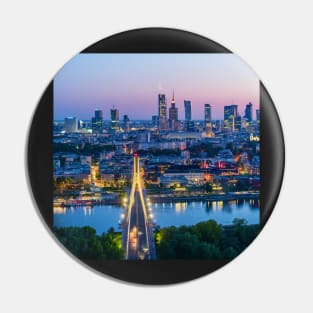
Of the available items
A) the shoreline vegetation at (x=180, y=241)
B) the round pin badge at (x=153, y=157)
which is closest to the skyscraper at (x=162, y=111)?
the round pin badge at (x=153, y=157)

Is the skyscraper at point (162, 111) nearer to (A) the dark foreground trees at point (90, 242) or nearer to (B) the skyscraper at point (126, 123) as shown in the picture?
(B) the skyscraper at point (126, 123)

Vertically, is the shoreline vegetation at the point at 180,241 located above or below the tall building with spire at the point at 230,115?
below

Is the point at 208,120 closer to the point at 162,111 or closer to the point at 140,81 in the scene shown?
the point at 162,111

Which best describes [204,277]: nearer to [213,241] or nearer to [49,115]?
[213,241]

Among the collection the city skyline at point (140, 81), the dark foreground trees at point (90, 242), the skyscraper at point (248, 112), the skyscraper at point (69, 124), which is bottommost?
A: the dark foreground trees at point (90, 242)

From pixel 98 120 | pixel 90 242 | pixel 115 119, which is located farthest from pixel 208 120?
pixel 90 242

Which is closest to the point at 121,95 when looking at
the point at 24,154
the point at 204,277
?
the point at 24,154

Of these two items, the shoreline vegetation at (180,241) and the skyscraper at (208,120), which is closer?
the shoreline vegetation at (180,241)

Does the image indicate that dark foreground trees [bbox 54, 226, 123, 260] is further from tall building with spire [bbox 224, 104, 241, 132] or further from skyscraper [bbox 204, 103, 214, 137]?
tall building with spire [bbox 224, 104, 241, 132]
